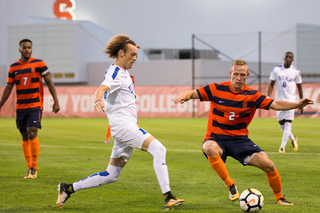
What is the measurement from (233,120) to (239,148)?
0.38 meters

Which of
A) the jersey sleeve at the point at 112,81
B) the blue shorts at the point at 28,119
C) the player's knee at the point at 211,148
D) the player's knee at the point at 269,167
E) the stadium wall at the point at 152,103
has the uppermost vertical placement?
the jersey sleeve at the point at 112,81

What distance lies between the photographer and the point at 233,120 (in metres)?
5.41

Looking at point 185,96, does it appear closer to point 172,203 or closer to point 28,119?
point 172,203

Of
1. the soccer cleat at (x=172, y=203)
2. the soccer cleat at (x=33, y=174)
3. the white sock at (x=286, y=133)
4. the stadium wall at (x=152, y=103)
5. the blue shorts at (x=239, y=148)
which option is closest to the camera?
the soccer cleat at (x=172, y=203)

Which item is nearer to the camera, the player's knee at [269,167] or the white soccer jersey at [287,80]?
the player's knee at [269,167]

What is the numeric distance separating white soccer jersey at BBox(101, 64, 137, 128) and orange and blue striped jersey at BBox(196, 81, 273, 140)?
104 centimetres

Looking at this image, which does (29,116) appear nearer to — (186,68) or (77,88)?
(77,88)

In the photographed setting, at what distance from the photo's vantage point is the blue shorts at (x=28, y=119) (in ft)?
23.7

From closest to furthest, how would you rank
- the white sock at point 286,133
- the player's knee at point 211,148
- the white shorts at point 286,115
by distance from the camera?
the player's knee at point 211,148 < the white sock at point 286,133 < the white shorts at point 286,115

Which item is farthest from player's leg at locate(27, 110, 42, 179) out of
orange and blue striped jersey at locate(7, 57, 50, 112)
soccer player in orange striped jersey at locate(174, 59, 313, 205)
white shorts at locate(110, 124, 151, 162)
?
soccer player in orange striped jersey at locate(174, 59, 313, 205)

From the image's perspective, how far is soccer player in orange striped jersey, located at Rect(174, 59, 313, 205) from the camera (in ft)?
17.1

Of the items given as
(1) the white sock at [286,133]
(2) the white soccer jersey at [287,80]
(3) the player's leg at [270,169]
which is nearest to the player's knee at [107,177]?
(3) the player's leg at [270,169]

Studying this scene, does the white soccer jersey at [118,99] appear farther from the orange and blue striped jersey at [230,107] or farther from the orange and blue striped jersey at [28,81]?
the orange and blue striped jersey at [28,81]

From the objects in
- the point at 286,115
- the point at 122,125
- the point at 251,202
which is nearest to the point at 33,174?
the point at 122,125
